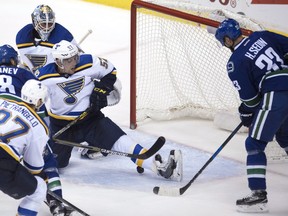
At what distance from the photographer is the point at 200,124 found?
19.8 ft

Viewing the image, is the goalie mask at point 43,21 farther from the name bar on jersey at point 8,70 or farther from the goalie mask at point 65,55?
the name bar on jersey at point 8,70

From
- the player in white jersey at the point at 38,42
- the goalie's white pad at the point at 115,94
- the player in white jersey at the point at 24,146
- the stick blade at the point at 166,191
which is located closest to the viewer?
the player in white jersey at the point at 24,146

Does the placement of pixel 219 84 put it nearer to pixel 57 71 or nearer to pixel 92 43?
pixel 57 71

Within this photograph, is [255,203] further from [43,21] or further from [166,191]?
[43,21]

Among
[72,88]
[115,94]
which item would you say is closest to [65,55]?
[72,88]

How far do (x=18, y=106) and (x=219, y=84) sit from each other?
7.23 feet

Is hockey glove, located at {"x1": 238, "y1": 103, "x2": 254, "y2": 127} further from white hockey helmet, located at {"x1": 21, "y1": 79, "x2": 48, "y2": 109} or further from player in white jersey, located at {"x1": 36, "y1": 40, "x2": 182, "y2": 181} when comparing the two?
white hockey helmet, located at {"x1": 21, "y1": 79, "x2": 48, "y2": 109}

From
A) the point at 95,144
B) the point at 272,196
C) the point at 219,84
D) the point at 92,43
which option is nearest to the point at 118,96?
the point at 95,144

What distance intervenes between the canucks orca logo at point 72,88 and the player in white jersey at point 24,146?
98 cm

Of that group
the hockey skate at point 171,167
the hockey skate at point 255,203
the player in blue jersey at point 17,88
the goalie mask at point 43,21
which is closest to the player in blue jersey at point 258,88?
the hockey skate at point 255,203

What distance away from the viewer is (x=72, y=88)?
507 centimetres

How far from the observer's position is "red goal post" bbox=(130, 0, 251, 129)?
5867mm

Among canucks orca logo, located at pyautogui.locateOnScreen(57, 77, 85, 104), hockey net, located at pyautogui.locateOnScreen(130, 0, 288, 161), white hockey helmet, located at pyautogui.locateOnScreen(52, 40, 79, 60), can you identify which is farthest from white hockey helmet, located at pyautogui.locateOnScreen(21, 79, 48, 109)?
hockey net, located at pyautogui.locateOnScreen(130, 0, 288, 161)

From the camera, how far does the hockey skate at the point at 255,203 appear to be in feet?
14.6
